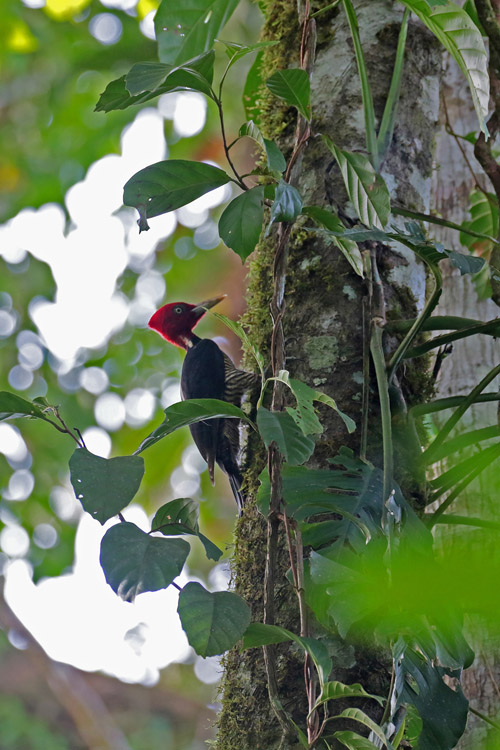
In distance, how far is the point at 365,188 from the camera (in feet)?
3.81

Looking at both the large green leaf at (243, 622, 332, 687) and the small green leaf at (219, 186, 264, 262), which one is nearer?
the large green leaf at (243, 622, 332, 687)

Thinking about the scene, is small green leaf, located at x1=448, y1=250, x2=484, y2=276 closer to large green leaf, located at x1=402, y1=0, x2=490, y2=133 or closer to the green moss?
large green leaf, located at x1=402, y1=0, x2=490, y2=133

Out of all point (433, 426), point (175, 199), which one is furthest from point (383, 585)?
point (433, 426)

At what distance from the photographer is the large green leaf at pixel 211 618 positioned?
83 cm

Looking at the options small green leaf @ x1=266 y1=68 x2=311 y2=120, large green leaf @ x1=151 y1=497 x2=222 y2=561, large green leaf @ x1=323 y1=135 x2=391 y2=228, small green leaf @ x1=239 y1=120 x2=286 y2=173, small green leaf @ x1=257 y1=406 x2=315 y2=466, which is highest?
small green leaf @ x1=266 y1=68 x2=311 y2=120

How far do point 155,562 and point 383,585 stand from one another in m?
0.55

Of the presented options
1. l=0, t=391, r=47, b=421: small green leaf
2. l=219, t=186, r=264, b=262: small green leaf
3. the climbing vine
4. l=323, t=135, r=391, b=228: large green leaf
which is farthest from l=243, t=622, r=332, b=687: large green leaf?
l=323, t=135, r=391, b=228: large green leaf

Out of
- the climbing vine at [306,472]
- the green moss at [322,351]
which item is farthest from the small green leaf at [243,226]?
the green moss at [322,351]

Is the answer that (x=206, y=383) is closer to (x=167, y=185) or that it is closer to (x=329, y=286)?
(x=329, y=286)

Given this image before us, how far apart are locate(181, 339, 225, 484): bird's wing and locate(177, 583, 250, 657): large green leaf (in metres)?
1.21

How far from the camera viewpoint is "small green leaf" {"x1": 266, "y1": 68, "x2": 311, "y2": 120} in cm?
106

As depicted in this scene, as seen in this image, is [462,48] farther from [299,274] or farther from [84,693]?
[84,693]

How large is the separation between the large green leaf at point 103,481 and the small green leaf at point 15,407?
145 millimetres

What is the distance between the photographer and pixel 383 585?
33 cm
